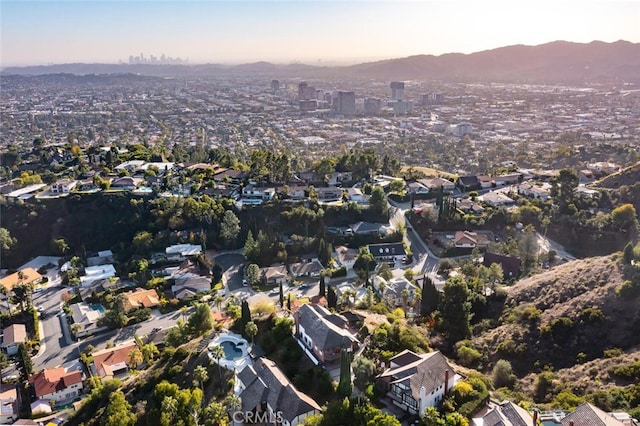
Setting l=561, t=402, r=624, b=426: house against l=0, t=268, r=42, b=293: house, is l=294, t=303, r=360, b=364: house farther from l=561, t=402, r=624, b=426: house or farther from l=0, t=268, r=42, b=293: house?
l=0, t=268, r=42, b=293: house

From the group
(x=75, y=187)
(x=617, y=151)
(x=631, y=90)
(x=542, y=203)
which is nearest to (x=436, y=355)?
(x=542, y=203)

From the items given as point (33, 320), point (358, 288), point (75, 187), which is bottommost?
point (33, 320)

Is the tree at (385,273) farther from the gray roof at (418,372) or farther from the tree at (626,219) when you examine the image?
the tree at (626,219)

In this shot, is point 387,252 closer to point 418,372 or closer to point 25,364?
point 418,372

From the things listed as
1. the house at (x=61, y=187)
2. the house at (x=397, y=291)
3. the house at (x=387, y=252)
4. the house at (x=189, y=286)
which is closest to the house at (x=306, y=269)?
the house at (x=387, y=252)

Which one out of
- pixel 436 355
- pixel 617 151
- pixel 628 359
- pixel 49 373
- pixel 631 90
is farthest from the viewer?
pixel 631 90

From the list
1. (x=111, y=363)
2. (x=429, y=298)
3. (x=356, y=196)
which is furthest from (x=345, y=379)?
(x=356, y=196)

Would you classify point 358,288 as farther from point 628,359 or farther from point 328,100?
point 328,100

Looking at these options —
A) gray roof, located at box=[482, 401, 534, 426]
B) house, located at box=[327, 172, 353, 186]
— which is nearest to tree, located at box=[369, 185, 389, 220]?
house, located at box=[327, 172, 353, 186]
